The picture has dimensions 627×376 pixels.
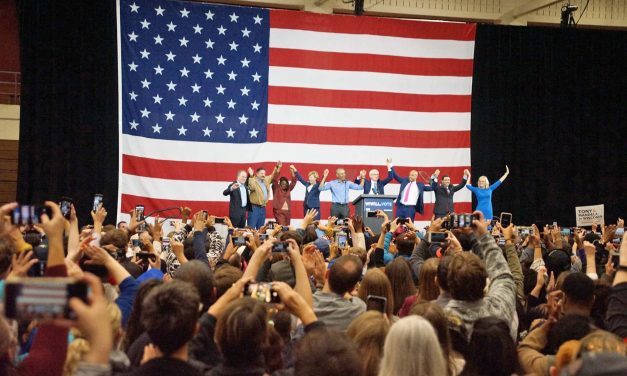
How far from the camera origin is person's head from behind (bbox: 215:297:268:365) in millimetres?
2080

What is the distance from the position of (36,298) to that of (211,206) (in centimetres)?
1235

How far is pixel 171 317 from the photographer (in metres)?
1.92

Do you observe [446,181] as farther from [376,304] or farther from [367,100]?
[376,304]

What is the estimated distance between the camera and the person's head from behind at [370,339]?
2.26 m

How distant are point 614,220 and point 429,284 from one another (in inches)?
588

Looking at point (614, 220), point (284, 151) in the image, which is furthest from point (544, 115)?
point (284, 151)

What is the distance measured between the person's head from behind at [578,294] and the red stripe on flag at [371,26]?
11639mm

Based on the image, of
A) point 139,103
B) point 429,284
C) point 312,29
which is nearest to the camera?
point 429,284

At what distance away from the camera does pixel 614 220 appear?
55.6ft

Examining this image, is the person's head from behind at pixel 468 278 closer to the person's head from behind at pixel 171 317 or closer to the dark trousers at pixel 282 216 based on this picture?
the person's head from behind at pixel 171 317

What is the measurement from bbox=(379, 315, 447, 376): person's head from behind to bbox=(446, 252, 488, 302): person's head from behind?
3.39ft

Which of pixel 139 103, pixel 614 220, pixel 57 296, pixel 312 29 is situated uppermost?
pixel 312 29

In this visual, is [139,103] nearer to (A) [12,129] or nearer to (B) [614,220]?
(A) [12,129]

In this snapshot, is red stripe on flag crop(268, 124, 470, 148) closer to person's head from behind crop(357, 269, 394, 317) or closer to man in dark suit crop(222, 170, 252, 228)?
man in dark suit crop(222, 170, 252, 228)
